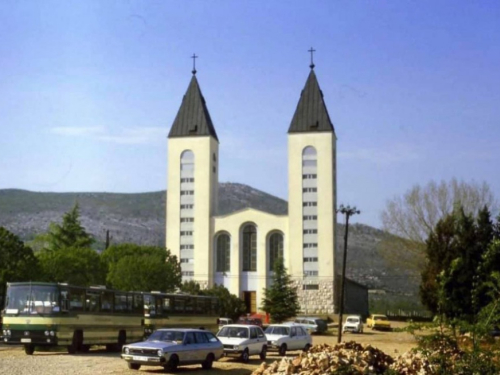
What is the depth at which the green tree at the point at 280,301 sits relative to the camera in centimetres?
7019

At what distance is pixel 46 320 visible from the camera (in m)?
27.8

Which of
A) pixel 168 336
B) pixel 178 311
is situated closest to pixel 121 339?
pixel 178 311

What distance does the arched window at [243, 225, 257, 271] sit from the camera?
8300 centimetres

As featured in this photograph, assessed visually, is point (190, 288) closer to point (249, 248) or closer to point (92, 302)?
point (249, 248)

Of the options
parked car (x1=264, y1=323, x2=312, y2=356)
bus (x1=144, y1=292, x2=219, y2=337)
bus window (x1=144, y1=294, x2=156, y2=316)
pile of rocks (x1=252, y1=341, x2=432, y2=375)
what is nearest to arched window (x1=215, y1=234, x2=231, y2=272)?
bus (x1=144, y1=292, x2=219, y2=337)

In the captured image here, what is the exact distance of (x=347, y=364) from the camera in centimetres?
1602

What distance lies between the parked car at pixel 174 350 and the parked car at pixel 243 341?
2542 millimetres

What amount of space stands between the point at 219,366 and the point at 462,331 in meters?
12.2

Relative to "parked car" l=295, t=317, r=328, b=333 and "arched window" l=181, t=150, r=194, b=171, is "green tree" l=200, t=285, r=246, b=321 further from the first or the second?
"arched window" l=181, t=150, r=194, b=171

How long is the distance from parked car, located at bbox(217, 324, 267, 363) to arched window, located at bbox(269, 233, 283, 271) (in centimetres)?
5270

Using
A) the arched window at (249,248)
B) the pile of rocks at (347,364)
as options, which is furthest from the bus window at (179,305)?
the arched window at (249,248)

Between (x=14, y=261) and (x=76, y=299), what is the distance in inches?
552

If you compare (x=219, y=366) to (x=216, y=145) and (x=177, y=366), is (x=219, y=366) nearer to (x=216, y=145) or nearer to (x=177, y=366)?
(x=177, y=366)

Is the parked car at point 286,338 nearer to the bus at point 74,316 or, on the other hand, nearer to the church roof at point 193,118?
the bus at point 74,316
